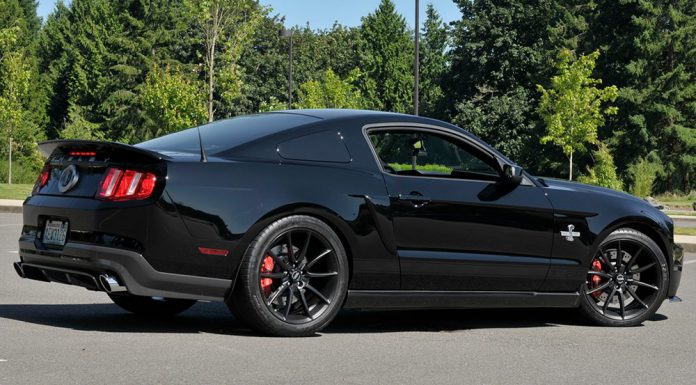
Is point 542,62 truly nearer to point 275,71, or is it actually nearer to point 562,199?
point 275,71

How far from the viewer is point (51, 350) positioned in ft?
20.1

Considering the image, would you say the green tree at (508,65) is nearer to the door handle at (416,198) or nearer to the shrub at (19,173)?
the shrub at (19,173)

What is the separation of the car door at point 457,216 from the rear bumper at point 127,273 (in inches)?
54.7

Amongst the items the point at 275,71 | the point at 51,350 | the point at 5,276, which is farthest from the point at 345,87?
the point at 51,350

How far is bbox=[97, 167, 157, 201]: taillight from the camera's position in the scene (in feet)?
21.7

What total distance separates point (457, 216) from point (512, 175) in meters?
0.56

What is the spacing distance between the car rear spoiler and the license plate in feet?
1.70

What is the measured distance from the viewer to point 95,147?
22.7 feet

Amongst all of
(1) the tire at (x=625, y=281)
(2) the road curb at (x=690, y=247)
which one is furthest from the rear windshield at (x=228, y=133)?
(2) the road curb at (x=690, y=247)

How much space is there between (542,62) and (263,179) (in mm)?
56294

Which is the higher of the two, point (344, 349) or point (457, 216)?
point (457, 216)

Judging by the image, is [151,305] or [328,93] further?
[328,93]

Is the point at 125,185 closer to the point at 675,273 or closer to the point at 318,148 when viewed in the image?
the point at 318,148

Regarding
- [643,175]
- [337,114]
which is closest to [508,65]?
[643,175]
